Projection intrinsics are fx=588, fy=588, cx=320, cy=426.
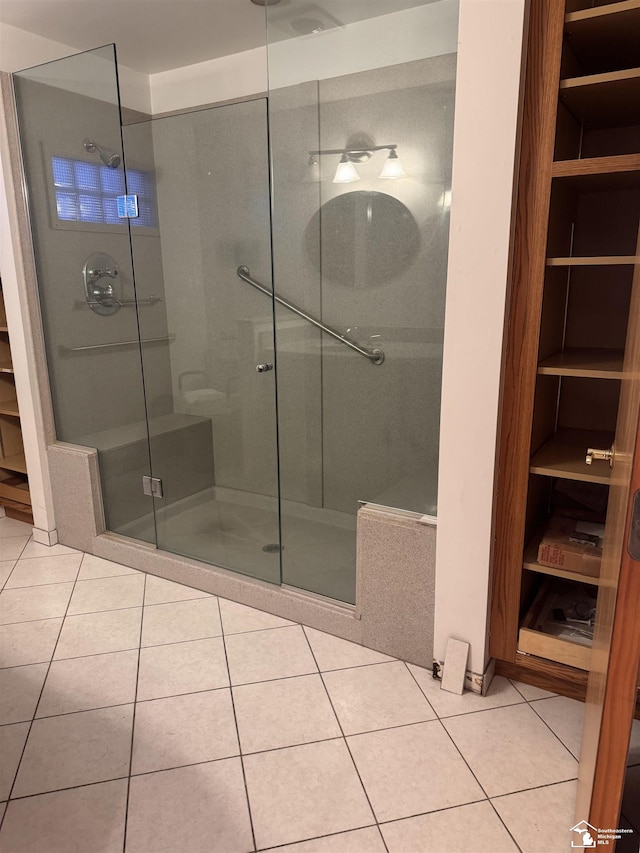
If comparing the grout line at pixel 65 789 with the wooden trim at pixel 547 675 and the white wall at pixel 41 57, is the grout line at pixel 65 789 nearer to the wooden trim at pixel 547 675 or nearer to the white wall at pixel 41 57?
the wooden trim at pixel 547 675

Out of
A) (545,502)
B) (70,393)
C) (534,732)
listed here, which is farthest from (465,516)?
(70,393)

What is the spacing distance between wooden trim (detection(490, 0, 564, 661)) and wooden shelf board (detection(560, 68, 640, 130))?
2.9 inches

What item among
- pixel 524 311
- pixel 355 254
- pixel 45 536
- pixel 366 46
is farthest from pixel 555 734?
pixel 45 536

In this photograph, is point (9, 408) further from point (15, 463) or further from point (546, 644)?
point (546, 644)

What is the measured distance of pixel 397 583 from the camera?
6.67 ft

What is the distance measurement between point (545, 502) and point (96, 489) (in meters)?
2.05

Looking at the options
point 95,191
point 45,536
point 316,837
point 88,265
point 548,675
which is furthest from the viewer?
point 45,536

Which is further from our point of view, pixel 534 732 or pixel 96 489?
pixel 96 489

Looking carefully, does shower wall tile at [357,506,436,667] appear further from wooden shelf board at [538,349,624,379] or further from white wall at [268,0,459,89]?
white wall at [268,0,459,89]

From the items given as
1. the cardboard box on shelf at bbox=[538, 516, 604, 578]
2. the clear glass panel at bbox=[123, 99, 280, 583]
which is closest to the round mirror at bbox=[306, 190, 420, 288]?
the clear glass panel at bbox=[123, 99, 280, 583]

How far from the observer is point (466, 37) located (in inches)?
61.4

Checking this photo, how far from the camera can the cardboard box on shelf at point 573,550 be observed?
177 centimetres

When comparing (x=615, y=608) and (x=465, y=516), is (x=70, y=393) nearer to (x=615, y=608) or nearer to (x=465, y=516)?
(x=465, y=516)

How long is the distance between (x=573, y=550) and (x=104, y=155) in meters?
2.46
